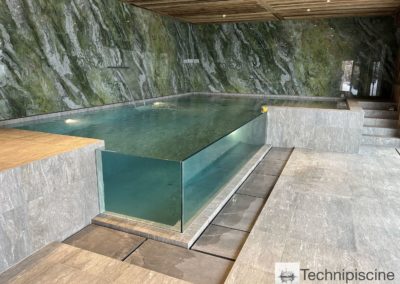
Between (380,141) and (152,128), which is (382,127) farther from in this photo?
(152,128)

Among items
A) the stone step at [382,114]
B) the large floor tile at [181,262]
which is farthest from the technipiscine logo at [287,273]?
the stone step at [382,114]

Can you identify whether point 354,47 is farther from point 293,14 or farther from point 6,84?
point 6,84

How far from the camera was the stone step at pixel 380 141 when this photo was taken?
4258 mm

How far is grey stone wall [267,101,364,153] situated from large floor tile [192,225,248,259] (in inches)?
103

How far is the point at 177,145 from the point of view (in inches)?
101

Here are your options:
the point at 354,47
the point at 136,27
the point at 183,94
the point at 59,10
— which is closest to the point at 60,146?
the point at 59,10

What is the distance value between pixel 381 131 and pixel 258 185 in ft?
8.87

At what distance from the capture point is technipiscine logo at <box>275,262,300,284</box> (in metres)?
1.49

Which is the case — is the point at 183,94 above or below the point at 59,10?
below

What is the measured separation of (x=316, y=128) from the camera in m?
4.18

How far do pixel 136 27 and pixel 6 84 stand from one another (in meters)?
2.72

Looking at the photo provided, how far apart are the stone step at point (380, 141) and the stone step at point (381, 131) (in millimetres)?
127

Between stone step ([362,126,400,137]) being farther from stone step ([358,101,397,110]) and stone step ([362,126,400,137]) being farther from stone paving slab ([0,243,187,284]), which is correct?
stone paving slab ([0,243,187,284])

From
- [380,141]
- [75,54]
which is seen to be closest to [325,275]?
[380,141]
